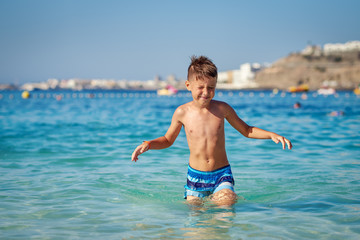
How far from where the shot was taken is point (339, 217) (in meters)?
4.03

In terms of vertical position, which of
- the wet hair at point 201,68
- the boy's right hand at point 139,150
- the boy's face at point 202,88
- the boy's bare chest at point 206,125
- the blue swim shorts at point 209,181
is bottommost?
the blue swim shorts at point 209,181

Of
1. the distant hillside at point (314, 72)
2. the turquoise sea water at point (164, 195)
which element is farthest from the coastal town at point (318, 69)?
the turquoise sea water at point (164, 195)

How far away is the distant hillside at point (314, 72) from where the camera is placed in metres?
123

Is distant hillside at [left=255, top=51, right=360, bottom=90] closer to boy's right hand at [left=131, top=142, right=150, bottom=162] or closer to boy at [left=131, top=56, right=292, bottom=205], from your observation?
boy at [left=131, top=56, right=292, bottom=205]

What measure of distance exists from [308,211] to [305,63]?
149551 mm

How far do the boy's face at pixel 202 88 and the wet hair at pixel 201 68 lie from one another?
4cm

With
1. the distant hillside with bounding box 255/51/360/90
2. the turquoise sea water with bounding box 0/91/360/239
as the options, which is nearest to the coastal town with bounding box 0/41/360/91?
the distant hillside with bounding box 255/51/360/90

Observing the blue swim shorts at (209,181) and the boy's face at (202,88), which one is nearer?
the boy's face at (202,88)

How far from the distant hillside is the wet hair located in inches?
4768

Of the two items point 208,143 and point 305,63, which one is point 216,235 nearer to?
point 208,143

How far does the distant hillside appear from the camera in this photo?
122875 mm

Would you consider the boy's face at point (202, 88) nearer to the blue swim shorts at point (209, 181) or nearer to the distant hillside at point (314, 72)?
the blue swim shorts at point (209, 181)

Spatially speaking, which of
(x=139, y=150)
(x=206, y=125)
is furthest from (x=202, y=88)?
(x=139, y=150)

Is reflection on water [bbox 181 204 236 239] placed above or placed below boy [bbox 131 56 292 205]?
below
